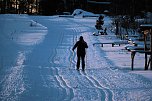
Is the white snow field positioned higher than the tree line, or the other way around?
the tree line

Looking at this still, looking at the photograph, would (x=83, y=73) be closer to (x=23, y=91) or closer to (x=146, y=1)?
(x=23, y=91)

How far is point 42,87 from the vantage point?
1294 cm

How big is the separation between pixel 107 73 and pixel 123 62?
14.8 ft

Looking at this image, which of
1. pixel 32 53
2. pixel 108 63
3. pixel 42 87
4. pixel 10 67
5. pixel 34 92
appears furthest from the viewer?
pixel 32 53

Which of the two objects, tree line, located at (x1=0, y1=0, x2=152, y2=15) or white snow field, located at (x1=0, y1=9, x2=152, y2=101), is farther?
tree line, located at (x1=0, y1=0, x2=152, y2=15)

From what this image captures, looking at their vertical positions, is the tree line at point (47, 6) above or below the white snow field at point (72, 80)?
above

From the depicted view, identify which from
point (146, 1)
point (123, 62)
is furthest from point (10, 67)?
point (146, 1)

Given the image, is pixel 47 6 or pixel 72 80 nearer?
pixel 72 80

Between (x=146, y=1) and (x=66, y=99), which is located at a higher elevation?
(x=146, y=1)

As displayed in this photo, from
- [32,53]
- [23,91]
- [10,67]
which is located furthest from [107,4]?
[23,91]

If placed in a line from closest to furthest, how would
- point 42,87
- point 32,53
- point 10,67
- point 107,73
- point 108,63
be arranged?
point 42,87 < point 107,73 < point 10,67 < point 108,63 < point 32,53

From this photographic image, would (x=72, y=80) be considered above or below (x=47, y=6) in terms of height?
below

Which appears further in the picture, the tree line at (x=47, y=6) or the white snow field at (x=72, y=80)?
the tree line at (x=47, y=6)

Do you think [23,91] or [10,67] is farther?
[10,67]
